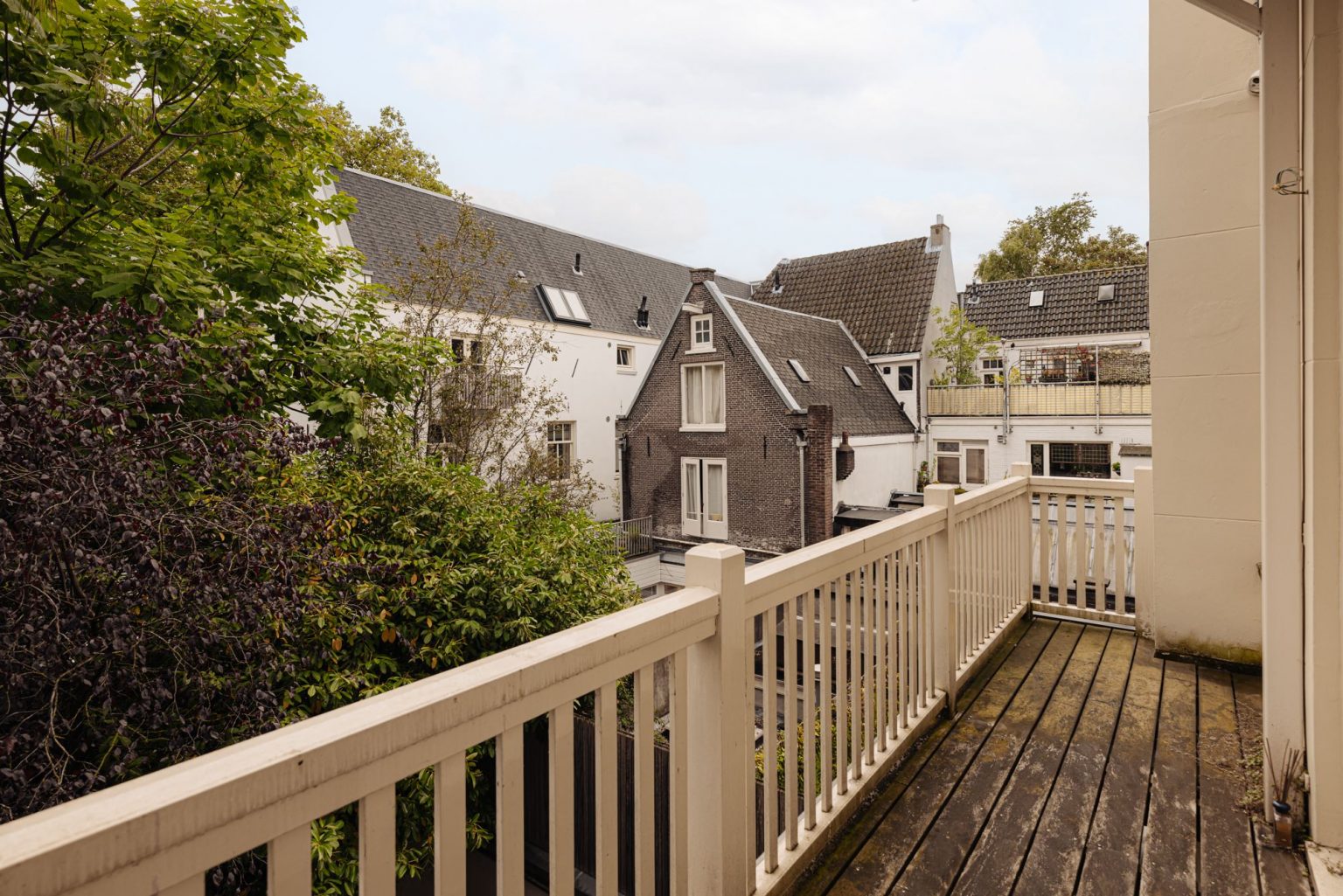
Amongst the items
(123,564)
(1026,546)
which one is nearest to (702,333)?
(1026,546)

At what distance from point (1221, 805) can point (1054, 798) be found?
504mm

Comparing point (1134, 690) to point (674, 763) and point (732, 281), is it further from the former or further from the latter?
point (732, 281)

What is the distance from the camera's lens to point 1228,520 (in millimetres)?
3254

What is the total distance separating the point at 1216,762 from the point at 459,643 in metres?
3.49

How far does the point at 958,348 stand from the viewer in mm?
15633

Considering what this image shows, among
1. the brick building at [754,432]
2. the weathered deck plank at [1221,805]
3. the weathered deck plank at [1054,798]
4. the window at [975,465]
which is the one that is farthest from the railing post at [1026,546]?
the window at [975,465]

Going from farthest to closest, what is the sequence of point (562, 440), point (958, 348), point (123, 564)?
point (958, 348), point (562, 440), point (123, 564)

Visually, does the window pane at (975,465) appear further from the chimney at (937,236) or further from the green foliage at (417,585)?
the green foliage at (417,585)

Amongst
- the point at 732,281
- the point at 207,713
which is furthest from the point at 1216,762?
the point at 732,281

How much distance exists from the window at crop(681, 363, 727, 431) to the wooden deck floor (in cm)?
1097

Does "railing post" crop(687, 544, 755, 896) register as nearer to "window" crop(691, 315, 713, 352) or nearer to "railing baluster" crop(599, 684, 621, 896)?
"railing baluster" crop(599, 684, 621, 896)

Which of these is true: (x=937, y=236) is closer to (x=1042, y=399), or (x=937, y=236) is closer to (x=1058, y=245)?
(x=1042, y=399)

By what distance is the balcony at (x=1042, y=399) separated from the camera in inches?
531

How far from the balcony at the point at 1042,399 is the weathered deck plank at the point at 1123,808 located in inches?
487
